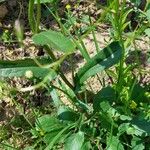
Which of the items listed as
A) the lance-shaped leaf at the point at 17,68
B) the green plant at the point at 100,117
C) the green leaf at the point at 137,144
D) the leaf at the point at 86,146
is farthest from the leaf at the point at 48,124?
the lance-shaped leaf at the point at 17,68

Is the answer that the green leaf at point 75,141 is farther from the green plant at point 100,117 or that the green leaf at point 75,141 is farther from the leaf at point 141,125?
the leaf at point 141,125

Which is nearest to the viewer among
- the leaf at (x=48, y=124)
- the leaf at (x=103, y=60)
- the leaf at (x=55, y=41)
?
the leaf at (x=55, y=41)

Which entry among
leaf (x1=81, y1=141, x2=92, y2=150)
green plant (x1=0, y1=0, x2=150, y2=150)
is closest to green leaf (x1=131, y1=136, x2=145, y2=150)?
green plant (x1=0, y1=0, x2=150, y2=150)

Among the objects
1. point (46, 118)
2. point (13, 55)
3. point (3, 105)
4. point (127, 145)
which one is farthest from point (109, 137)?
point (13, 55)

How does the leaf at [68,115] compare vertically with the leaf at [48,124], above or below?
above

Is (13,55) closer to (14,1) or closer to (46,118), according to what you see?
(14,1)

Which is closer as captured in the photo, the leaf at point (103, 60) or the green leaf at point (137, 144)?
the leaf at point (103, 60)

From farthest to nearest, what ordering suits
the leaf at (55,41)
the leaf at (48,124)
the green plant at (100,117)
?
the leaf at (48,124) → the green plant at (100,117) → the leaf at (55,41)
